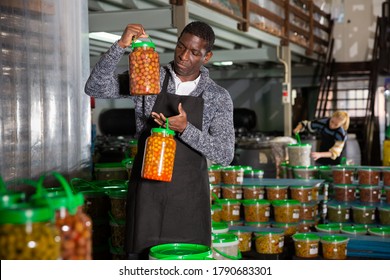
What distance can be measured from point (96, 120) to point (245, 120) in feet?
11.8

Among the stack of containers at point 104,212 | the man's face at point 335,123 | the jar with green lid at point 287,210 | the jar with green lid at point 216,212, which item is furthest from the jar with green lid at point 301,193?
the stack of containers at point 104,212

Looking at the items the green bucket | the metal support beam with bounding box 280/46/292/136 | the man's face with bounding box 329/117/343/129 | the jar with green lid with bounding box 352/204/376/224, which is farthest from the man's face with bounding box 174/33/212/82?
the metal support beam with bounding box 280/46/292/136

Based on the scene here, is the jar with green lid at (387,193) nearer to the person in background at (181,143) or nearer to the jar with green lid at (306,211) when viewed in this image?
the jar with green lid at (306,211)

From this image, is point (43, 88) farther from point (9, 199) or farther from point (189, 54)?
point (9, 199)

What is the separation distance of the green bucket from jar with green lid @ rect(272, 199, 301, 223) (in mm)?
3354

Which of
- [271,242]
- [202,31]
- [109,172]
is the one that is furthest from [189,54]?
[271,242]

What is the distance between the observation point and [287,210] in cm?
546

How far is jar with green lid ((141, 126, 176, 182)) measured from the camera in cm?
229

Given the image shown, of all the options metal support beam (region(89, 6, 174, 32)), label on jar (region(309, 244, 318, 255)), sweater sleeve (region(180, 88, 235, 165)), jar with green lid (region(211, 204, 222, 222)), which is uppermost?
metal support beam (region(89, 6, 174, 32))

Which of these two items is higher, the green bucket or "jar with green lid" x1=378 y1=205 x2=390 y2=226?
the green bucket

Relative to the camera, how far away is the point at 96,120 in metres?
14.1

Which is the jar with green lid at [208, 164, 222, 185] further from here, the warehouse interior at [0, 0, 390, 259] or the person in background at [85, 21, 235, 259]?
the person in background at [85, 21, 235, 259]

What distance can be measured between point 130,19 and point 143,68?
396cm
